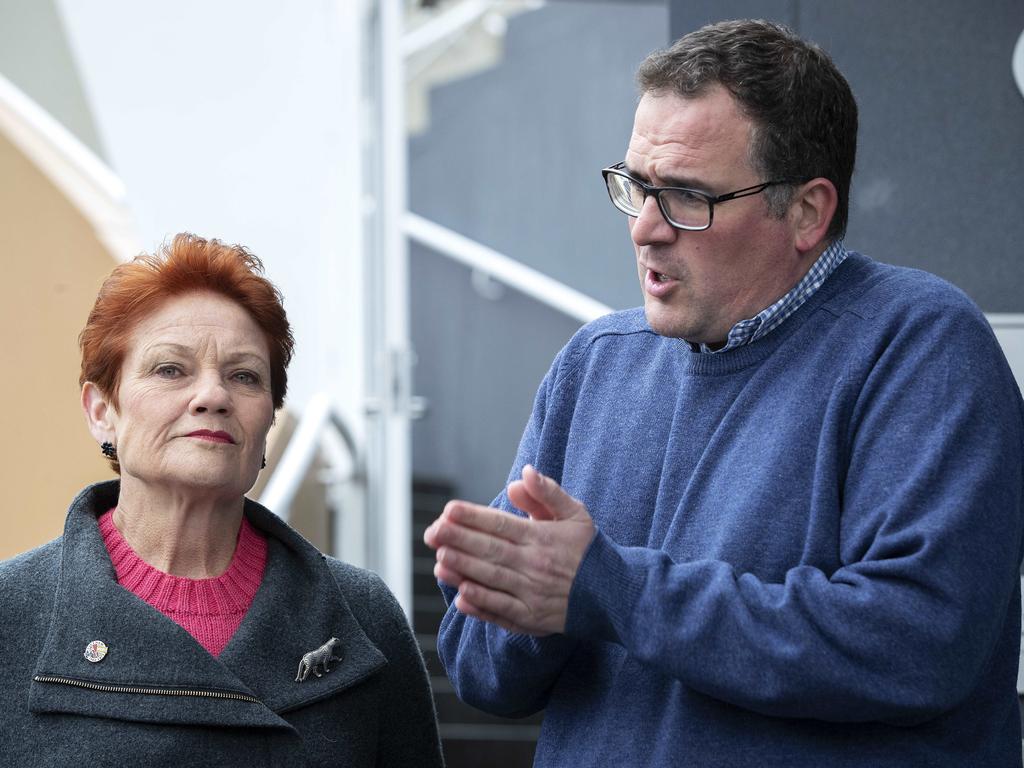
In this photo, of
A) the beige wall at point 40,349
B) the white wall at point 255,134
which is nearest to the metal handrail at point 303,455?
the white wall at point 255,134

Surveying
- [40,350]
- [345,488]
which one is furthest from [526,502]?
[345,488]

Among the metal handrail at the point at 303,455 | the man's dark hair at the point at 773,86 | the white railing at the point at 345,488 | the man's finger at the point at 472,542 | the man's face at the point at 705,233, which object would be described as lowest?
the white railing at the point at 345,488

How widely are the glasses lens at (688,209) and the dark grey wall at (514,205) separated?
3.86 m

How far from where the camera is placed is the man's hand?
4.40 ft

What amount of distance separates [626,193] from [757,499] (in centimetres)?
40

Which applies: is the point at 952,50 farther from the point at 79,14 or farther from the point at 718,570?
the point at 79,14

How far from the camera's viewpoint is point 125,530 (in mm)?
1788

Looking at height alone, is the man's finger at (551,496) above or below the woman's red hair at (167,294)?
below

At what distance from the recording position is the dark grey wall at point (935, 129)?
2.10 meters

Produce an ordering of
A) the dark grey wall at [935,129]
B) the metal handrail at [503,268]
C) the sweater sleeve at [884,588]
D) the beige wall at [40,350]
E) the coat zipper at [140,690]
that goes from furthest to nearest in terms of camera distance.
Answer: the metal handrail at [503,268], the beige wall at [40,350], the dark grey wall at [935,129], the coat zipper at [140,690], the sweater sleeve at [884,588]

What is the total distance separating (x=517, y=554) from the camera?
53.2 inches

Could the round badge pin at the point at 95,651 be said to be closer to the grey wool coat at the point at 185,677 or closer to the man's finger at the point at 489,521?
the grey wool coat at the point at 185,677

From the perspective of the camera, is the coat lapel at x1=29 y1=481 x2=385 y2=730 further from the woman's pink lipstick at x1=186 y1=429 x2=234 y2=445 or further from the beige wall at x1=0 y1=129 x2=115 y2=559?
the beige wall at x1=0 y1=129 x2=115 y2=559

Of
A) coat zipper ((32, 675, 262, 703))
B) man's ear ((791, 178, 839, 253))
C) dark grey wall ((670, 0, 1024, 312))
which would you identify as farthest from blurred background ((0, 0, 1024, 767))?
coat zipper ((32, 675, 262, 703))
